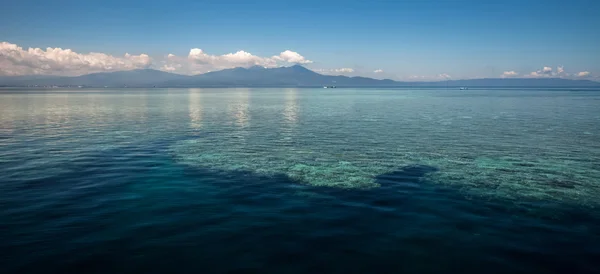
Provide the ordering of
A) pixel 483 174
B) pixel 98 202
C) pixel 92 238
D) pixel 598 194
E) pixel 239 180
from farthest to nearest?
pixel 483 174
pixel 239 180
pixel 598 194
pixel 98 202
pixel 92 238

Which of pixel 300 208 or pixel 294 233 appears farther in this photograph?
pixel 300 208

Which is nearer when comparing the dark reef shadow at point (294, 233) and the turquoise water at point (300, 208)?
the dark reef shadow at point (294, 233)

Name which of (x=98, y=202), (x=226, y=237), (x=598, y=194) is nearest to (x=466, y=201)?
(x=598, y=194)

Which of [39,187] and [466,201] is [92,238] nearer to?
[39,187]

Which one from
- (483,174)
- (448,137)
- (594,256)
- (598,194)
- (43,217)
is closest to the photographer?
(594,256)

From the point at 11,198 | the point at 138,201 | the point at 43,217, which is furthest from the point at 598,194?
the point at 11,198

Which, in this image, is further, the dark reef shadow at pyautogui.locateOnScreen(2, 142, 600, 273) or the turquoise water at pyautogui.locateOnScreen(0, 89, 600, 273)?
the turquoise water at pyautogui.locateOnScreen(0, 89, 600, 273)

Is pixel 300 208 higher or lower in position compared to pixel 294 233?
higher

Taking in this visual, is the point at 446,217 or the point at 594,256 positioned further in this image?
the point at 446,217

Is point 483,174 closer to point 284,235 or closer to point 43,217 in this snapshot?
point 284,235
